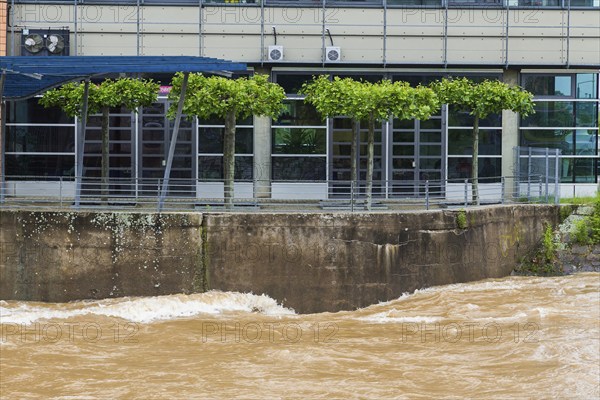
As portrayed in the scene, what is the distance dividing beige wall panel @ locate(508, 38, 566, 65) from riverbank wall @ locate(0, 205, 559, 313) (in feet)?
28.0

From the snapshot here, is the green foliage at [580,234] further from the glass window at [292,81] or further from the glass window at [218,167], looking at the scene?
the glass window at [218,167]

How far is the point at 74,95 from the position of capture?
26.9 meters

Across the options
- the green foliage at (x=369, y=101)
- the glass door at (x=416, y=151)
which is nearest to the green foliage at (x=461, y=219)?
the green foliage at (x=369, y=101)

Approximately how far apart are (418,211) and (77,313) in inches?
275

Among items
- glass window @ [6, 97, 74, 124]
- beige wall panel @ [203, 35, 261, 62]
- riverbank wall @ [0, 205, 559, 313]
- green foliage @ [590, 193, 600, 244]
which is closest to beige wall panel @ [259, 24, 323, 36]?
beige wall panel @ [203, 35, 261, 62]

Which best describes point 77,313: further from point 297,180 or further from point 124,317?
point 297,180

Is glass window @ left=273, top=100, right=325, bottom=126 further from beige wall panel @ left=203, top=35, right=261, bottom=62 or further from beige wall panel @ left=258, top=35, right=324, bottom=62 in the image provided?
beige wall panel @ left=203, top=35, right=261, bottom=62

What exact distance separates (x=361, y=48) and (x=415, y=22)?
5.01 feet

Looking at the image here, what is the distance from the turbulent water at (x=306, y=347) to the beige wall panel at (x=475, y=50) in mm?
8076

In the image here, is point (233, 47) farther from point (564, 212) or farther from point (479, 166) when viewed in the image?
point (564, 212)

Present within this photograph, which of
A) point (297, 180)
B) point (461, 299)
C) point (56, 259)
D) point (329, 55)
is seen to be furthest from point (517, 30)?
point (56, 259)

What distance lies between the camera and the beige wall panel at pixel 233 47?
29938 millimetres

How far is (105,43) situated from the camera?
29.8 metres

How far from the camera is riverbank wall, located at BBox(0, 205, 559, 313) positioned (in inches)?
883
